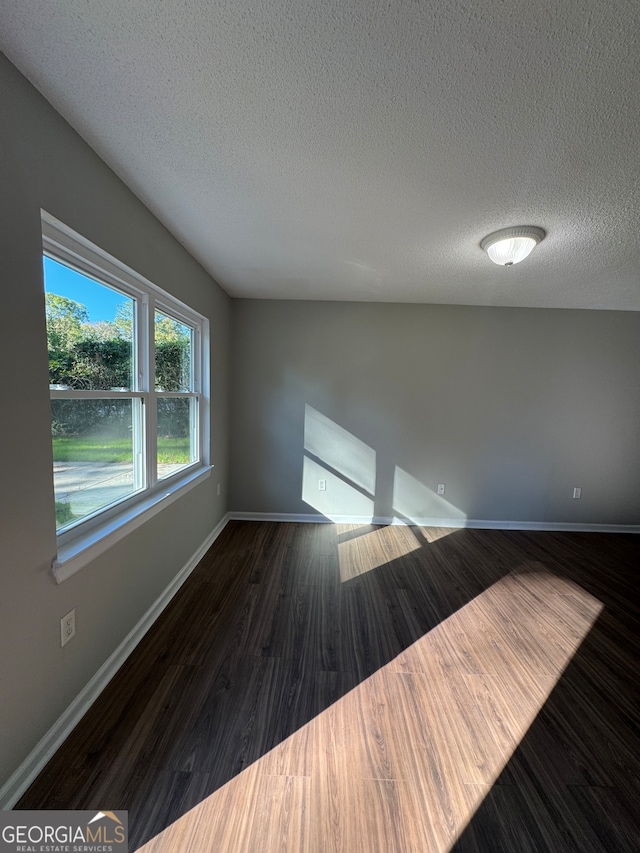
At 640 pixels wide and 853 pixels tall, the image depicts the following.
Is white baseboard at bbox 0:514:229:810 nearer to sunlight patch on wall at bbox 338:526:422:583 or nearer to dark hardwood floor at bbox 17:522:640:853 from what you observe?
dark hardwood floor at bbox 17:522:640:853

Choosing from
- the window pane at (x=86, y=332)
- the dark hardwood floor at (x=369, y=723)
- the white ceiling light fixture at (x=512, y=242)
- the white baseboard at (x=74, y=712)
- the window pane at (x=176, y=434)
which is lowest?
the dark hardwood floor at (x=369, y=723)

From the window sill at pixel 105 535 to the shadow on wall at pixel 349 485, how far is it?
1667 millimetres

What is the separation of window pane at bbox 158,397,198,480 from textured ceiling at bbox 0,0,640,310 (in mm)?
1219

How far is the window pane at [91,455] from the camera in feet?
4.67

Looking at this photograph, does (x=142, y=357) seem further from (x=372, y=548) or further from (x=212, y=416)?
(x=372, y=548)

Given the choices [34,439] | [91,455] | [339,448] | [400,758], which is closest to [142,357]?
[91,455]

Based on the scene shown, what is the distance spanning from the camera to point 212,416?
3.10 metres

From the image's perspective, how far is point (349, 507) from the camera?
3727 mm

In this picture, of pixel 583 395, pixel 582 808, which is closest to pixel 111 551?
pixel 582 808

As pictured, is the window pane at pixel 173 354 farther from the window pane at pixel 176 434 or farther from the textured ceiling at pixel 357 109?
Result: the textured ceiling at pixel 357 109

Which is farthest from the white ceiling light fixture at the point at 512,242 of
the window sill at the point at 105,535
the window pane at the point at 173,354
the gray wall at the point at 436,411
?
the window sill at the point at 105,535

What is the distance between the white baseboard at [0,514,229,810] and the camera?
110cm

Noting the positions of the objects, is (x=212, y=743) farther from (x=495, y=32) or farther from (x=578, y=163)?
(x=578, y=163)

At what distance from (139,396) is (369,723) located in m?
2.07
